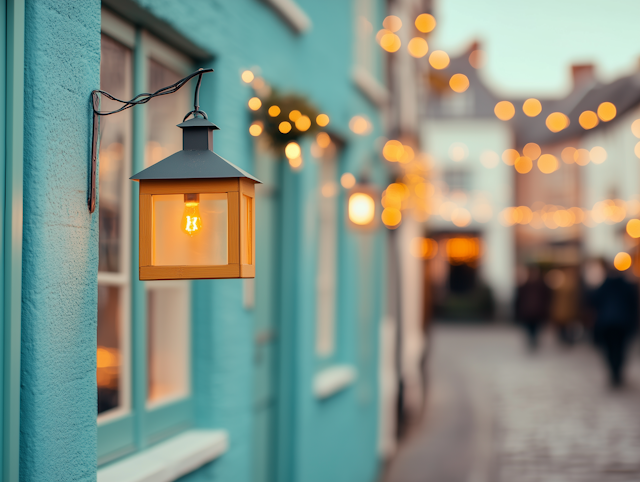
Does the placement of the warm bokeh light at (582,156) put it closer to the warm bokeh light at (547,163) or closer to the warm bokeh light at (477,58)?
the warm bokeh light at (547,163)

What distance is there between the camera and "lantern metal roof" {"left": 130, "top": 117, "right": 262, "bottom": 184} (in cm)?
224

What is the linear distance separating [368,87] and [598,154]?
18706 millimetres

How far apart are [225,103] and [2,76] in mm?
1719

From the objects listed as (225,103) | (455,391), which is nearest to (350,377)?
(225,103)

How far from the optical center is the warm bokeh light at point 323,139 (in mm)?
5577

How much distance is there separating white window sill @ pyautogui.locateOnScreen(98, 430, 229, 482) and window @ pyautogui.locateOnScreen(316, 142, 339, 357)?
7.79 ft

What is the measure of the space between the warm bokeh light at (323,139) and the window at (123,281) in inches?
84.7

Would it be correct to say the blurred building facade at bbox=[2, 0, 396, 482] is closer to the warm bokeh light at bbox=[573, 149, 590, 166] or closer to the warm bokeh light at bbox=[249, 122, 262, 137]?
the warm bokeh light at bbox=[249, 122, 262, 137]

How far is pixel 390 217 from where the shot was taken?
8.11 metres

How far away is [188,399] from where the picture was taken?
372 centimetres

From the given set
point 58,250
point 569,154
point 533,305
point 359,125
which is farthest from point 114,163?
point 569,154

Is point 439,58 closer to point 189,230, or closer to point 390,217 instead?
point 390,217

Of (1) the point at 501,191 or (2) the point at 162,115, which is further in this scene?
(1) the point at 501,191

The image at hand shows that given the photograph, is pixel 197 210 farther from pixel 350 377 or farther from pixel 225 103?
pixel 350 377
